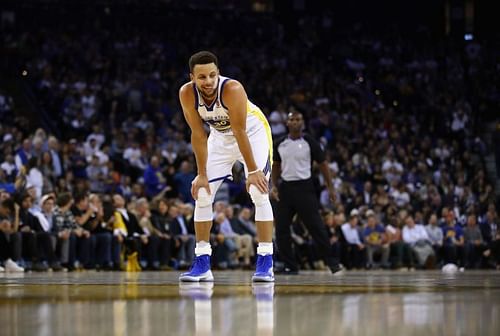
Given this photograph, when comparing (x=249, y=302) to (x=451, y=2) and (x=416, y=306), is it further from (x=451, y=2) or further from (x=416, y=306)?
(x=451, y=2)

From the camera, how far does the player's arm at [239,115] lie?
259 inches

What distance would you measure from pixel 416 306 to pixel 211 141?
3.36 m

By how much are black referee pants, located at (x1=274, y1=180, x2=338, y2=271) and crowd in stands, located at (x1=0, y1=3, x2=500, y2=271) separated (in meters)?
3.54

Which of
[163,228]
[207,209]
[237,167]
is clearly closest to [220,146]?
[207,209]

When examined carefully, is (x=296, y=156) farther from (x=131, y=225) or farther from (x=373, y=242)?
(x=373, y=242)

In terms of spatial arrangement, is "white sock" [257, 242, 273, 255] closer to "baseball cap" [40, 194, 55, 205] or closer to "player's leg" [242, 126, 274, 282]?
"player's leg" [242, 126, 274, 282]

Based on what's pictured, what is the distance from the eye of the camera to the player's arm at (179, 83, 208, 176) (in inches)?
267

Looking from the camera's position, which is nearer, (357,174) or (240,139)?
(240,139)

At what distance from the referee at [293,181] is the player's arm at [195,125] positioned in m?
3.38

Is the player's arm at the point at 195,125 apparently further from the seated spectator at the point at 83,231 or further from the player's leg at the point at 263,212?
the seated spectator at the point at 83,231

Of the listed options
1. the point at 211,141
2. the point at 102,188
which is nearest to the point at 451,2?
the point at 102,188

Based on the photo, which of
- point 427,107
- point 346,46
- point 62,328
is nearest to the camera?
point 62,328

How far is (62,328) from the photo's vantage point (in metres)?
3.05

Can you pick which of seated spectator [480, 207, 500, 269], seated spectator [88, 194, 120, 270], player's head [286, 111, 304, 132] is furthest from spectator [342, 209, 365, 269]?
player's head [286, 111, 304, 132]
